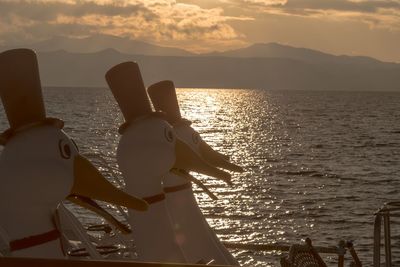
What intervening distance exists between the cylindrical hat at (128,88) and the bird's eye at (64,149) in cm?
152

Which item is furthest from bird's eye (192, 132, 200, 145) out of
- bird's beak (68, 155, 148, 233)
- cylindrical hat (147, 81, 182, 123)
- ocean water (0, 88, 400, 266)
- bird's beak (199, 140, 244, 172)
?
bird's beak (68, 155, 148, 233)

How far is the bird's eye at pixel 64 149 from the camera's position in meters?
5.27

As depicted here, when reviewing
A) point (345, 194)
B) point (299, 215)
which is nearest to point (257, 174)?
point (345, 194)

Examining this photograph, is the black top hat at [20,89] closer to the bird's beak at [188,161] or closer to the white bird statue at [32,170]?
the white bird statue at [32,170]

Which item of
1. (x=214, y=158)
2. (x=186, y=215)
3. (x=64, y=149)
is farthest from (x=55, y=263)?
(x=214, y=158)

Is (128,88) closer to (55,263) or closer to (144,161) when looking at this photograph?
(144,161)

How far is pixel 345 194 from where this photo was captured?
147 feet

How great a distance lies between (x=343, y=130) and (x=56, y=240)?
105297 mm

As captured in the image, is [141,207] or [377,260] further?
[377,260]

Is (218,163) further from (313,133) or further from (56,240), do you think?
(313,133)

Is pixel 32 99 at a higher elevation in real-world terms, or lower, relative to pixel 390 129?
higher

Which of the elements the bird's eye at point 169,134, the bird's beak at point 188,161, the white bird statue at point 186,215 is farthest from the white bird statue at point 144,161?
the white bird statue at point 186,215

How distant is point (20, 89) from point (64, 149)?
0.47m

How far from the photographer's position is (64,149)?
17.4ft
